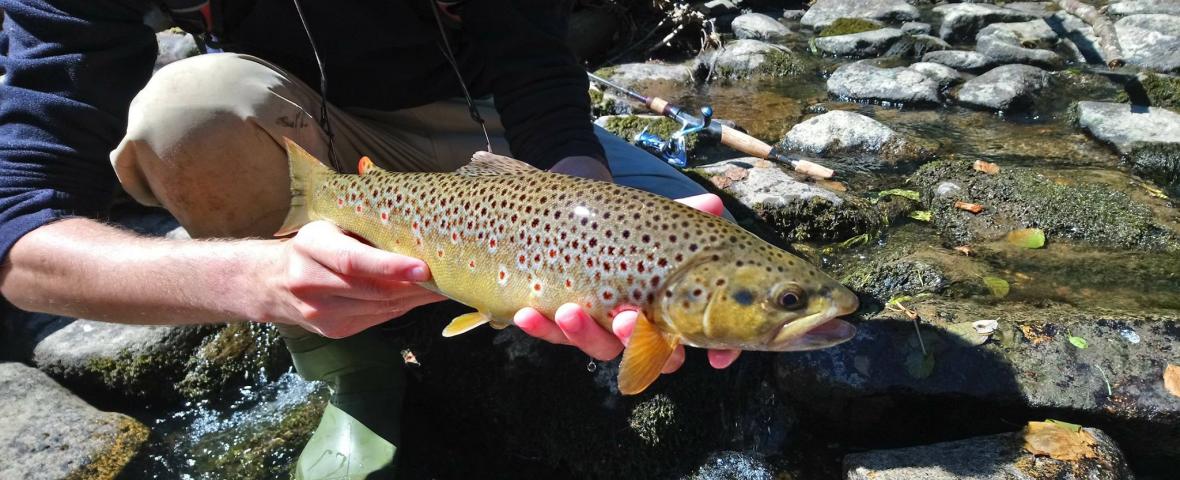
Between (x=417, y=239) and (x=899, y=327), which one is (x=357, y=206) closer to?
(x=417, y=239)

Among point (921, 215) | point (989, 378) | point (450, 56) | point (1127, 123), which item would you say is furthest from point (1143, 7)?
point (450, 56)

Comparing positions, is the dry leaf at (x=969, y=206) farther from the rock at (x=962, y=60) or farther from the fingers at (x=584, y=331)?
the rock at (x=962, y=60)

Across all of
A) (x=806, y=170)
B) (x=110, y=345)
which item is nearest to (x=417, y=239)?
(x=110, y=345)

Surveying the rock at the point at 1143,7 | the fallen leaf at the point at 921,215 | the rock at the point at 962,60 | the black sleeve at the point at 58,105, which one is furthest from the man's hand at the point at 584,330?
the rock at the point at 1143,7

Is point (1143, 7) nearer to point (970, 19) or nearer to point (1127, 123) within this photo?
point (970, 19)

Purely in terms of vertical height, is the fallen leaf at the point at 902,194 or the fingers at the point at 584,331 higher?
the fingers at the point at 584,331

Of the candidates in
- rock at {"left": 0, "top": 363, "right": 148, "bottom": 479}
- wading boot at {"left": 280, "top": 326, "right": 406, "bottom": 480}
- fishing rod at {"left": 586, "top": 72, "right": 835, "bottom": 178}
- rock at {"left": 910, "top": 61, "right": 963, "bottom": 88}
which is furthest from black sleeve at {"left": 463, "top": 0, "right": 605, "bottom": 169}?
rock at {"left": 910, "top": 61, "right": 963, "bottom": 88}

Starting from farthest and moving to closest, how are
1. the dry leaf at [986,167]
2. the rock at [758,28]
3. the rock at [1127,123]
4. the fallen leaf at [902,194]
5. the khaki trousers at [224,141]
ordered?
the rock at [758,28] < the rock at [1127,123] < the dry leaf at [986,167] < the fallen leaf at [902,194] < the khaki trousers at [224,141]
